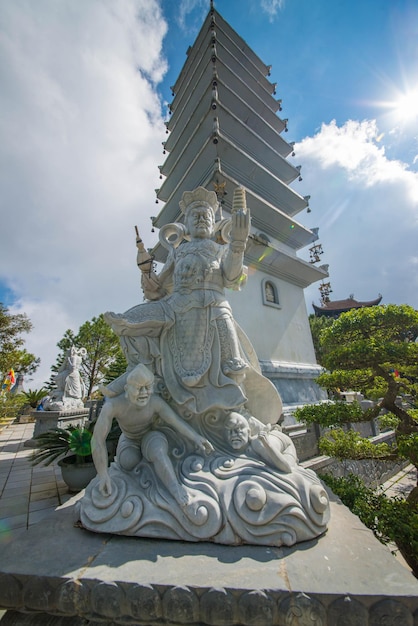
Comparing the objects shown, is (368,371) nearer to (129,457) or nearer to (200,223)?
(200,223)

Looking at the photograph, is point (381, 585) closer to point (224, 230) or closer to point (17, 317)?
point (224, 230)

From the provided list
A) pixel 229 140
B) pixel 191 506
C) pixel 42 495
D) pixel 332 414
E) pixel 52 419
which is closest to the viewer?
pixel 191 506

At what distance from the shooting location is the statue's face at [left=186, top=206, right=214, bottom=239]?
324 centimetres

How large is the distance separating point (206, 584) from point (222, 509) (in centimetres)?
45

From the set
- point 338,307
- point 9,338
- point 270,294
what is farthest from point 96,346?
point 338,307

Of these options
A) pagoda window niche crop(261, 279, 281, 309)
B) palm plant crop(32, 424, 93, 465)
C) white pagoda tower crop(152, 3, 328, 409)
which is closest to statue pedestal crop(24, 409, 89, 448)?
palm plant crop(32, 424, 93, 465)

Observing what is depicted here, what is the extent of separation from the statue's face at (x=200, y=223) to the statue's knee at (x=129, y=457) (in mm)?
2395

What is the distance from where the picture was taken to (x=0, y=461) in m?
7.00

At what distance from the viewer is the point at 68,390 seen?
10.6 meters

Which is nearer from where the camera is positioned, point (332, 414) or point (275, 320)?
point (332, 414)

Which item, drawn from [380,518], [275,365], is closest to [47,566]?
[380,518]

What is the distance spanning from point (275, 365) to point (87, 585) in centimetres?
701

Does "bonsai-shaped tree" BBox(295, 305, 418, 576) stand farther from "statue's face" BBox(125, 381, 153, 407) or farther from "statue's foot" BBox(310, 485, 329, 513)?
"statue's face" BBox(125, 381, 153, 407)

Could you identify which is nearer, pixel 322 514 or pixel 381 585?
pixel 381 585
